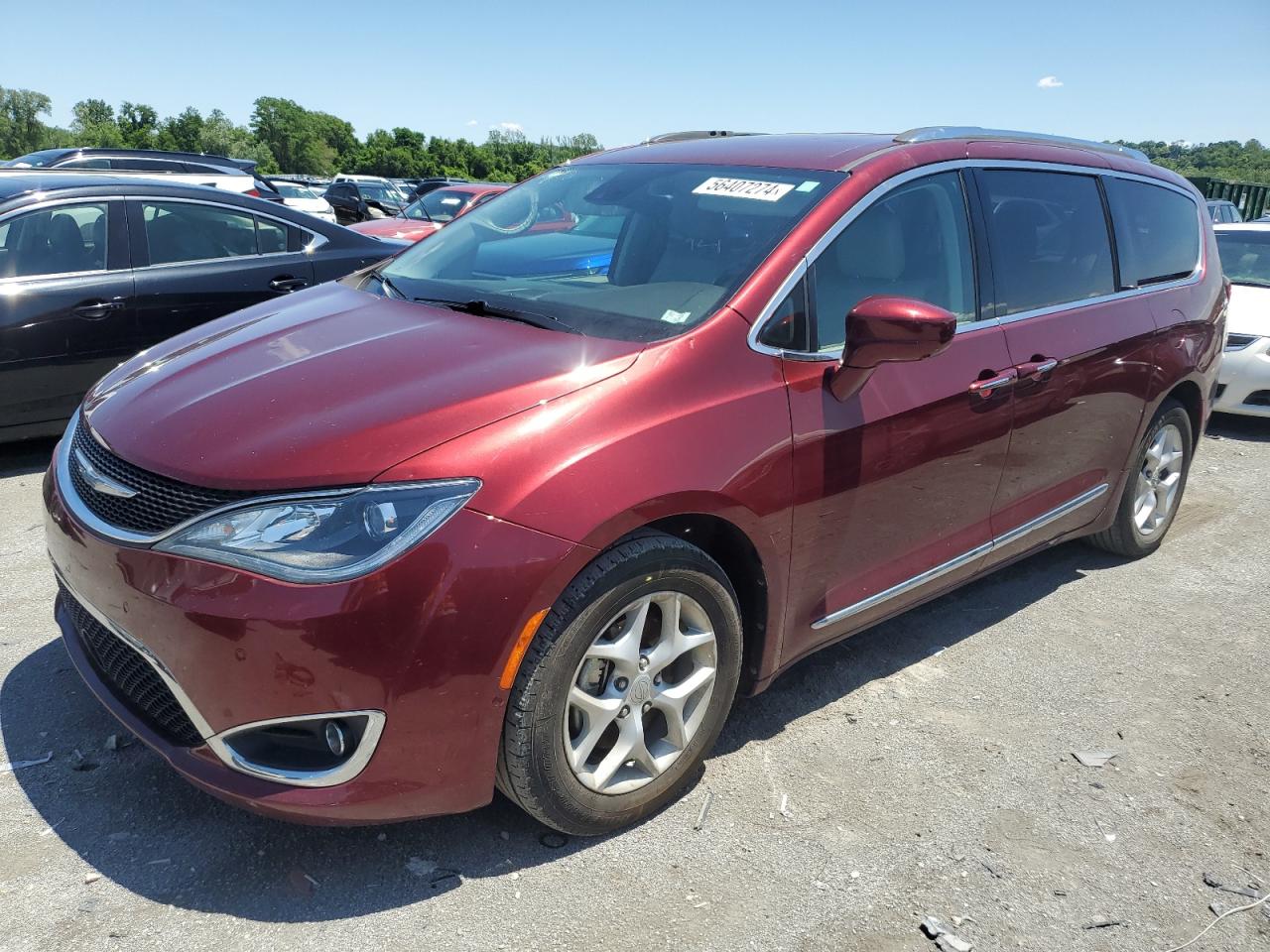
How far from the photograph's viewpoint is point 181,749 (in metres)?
2.37

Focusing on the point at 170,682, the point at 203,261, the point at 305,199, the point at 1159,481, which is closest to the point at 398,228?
the point at 203,261

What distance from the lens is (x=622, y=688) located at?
2.60 m

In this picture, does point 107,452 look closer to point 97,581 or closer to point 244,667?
point 97,581

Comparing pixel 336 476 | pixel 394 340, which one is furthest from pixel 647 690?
pixel 394 340

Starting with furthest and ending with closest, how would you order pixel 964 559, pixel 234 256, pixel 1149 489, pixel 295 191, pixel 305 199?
pixel 295 191, pixel 305 199, pixel 234 256, pixel 1149 489, pixel 964 559

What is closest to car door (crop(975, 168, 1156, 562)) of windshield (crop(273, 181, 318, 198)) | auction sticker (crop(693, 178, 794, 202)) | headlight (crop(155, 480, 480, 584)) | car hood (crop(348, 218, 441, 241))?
auction sticker (crop(693, 178, 794, 202))

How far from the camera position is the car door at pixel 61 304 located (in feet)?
17.0

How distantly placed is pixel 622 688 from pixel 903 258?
170 centimetres

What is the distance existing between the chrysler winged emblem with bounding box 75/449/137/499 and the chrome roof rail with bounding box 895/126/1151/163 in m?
2.65

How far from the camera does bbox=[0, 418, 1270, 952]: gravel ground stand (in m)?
2.38

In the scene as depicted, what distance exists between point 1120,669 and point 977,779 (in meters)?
1.17

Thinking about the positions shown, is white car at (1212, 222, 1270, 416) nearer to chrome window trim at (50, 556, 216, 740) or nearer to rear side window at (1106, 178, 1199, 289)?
rear side window at (1106, 178, 1199, 289)

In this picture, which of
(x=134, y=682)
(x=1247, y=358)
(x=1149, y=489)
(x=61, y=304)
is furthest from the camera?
(x=1247, y=358)

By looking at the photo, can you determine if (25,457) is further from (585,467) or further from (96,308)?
(585,467)
